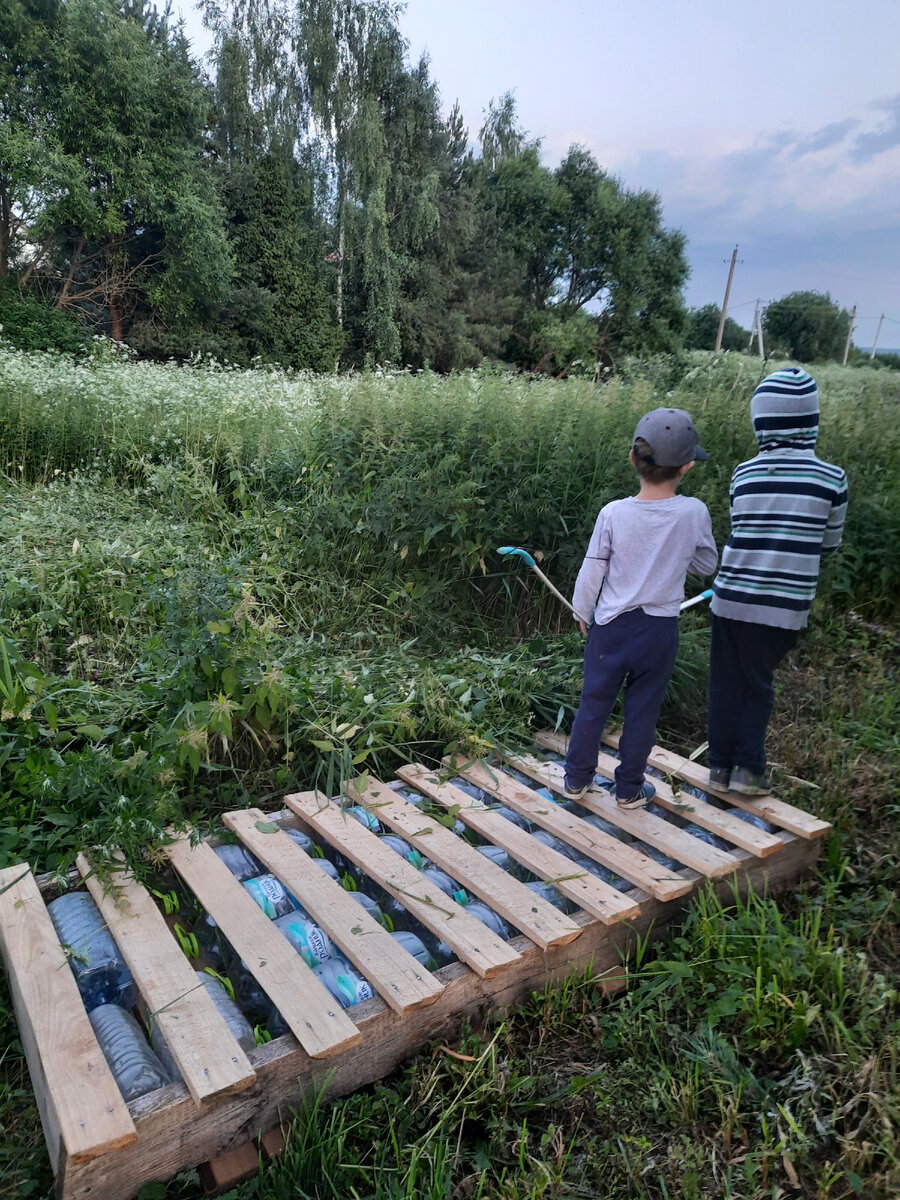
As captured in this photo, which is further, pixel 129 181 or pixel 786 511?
pixel 129 181

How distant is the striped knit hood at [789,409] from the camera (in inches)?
108

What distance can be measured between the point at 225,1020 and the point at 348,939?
1.19 feet

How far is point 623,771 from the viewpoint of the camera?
2.83m

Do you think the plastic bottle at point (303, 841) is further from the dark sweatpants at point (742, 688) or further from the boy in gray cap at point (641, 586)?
the dark sweatpants at point (742, 688)

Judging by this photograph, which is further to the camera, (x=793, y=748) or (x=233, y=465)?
(x=233, y=465)

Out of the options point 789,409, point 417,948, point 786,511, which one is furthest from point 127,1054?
point 789,409

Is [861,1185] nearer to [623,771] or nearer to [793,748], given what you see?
[623,771]

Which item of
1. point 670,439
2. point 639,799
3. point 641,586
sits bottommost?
point 639,799

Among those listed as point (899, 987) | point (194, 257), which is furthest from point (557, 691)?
point (194, 257)

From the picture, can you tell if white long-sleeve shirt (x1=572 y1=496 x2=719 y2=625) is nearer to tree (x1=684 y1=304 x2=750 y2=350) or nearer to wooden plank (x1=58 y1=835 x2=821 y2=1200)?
wooden plank (x1=58 y1=835 x2=821 y2=1200)

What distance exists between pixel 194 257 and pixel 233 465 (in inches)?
722

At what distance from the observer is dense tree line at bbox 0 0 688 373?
65.4ft

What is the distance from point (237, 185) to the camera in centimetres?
2370

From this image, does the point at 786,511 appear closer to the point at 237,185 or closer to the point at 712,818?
the point at 712,818
